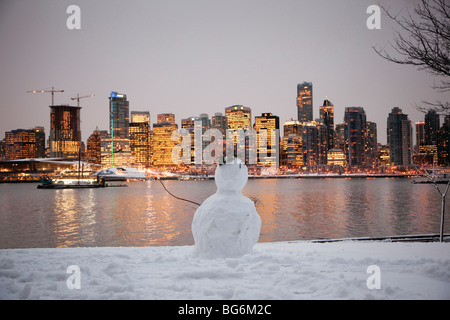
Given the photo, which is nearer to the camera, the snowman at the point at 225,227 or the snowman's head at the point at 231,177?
the snowman at the point at 225,227

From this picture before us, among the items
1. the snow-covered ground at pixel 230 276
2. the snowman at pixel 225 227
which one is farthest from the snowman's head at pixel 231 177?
the snow-covered ground at pixel 230 276

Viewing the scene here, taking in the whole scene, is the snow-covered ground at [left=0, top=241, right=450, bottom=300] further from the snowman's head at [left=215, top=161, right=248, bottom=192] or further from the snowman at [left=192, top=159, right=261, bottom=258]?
the snowman's head at [left=215, top=161, right=248, bottom=192]

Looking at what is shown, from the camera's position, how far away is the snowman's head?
6887 millimetres

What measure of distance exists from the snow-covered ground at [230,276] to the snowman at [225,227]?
276 mm

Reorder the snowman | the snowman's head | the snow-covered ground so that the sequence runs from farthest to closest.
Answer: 1. the snowman's head
2. the snowman
3. the snow-covered ground

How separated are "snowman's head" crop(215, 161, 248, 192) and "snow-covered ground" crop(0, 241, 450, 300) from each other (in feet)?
4.42

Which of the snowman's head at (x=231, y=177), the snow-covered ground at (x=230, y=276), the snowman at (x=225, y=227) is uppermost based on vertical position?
the snowman's head at (x=231, y=177)

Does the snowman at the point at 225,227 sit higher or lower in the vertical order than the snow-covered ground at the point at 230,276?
higher

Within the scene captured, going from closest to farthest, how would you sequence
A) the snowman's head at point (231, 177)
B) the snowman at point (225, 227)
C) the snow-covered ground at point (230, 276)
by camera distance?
1. the snow-covered ground at point (230, 276)
2. the snowman at point (225, 227)
3. the snowman's head at point (231, 177)

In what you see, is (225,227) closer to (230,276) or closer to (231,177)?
(231,177)

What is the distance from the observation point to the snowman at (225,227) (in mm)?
6406

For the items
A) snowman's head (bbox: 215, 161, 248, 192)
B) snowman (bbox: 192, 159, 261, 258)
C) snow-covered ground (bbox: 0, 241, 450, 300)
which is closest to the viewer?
snow-covered ground (bbox: 0, 241, 450, 300)

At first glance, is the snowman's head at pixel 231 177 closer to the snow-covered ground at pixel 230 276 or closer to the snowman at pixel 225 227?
the snowman at pixel 225 227

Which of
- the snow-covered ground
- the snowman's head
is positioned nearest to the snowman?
the snowman's head
